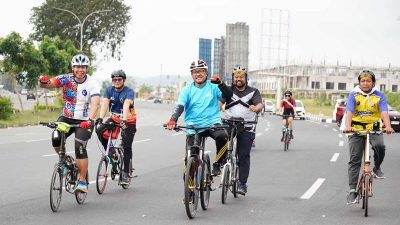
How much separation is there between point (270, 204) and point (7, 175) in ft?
16.6

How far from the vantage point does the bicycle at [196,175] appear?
7120 millimetres

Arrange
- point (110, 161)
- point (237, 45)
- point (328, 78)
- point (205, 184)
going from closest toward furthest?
point (205, 184) → point (110, 161) → point (237, 45) → point (328, 78)

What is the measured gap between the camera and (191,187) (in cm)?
724

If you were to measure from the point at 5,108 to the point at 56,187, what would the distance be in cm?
2488

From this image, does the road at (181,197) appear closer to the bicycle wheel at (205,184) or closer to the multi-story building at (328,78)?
the bicycle wheel at (205,184)

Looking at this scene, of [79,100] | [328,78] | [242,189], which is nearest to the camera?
A: [79,100]

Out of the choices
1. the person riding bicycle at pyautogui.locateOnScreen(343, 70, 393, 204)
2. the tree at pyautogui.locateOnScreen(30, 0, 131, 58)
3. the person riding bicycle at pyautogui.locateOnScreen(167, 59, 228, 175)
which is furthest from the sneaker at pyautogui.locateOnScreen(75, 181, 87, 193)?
the tree at pyautogui.locateOnScreen(30, 0, 131, 58)

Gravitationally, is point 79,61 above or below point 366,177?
above

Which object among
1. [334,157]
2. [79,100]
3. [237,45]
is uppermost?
[237,45]

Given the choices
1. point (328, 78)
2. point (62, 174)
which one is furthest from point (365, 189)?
point (328, 78)

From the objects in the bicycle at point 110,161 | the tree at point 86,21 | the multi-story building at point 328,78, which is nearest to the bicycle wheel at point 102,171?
the bicycle at point 110,161

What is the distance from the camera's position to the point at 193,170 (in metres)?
7.32

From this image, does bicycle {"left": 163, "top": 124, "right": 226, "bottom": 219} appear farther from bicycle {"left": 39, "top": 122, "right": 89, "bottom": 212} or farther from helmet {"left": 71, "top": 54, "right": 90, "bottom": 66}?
helmet {"left": 71, "top": 54, "right": 90, "bottom": 66}

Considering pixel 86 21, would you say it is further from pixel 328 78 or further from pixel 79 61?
pixel 328 78
